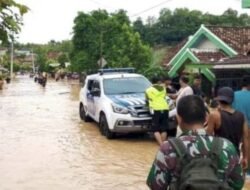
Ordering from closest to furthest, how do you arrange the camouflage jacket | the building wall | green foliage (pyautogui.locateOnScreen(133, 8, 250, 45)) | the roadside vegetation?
the camouflage jacket → the building wall → the roadside vegetation → green foliage (pyautogui.locateOnScreen(133, 8, 250, 45))

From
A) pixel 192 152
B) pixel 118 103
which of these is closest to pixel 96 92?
pixel 118 103

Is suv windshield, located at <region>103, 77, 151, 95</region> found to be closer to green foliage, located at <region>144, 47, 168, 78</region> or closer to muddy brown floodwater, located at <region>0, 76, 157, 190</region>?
muddy brown floodwater, located at <region>0, 76, 157, 190</region>

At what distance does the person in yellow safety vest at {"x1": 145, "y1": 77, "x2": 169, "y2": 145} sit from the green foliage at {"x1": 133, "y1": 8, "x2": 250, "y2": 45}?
5861 cm

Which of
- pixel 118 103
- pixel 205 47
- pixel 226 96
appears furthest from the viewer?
pixel 205 47

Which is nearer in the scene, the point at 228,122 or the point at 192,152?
the point at 192,152

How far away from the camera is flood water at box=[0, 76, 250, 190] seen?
8.40m

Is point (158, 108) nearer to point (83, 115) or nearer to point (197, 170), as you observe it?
point (83, 115)

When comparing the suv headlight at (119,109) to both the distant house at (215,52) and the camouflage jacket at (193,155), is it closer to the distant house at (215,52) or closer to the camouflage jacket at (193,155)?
the camouflage jacket at (193,155)

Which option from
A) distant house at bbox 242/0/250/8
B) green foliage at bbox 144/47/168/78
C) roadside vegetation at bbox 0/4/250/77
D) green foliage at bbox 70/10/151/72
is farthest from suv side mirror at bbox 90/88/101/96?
green foliage at bbox 70/10/151/72

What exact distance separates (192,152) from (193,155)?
0.02 metres

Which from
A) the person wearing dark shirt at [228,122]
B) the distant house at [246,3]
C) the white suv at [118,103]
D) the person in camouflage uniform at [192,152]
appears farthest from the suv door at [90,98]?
the person in camouflage uniform at [192,152]

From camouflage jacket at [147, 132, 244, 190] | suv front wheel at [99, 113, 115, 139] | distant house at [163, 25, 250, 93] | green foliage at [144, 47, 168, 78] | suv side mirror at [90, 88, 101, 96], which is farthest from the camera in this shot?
green foliage at [144, 47, 168, 78]

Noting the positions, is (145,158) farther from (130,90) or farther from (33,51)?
(33,51)

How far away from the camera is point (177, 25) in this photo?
72.9 metres
